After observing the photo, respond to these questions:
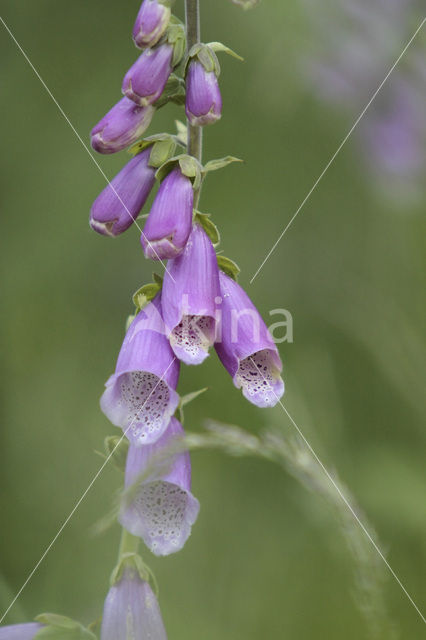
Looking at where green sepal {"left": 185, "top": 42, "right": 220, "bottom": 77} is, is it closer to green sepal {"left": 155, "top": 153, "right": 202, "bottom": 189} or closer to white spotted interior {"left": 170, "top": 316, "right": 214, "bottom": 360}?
green sepal {"left": 155, "top": 153, "right": 202, "bottom": 189}

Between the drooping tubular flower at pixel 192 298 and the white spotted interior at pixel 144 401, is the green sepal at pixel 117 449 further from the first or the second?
the drooping tubular flower at pixel 192 298

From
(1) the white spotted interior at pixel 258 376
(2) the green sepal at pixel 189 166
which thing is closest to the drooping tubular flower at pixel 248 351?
(1) the white spotted interior at pixel 258 376

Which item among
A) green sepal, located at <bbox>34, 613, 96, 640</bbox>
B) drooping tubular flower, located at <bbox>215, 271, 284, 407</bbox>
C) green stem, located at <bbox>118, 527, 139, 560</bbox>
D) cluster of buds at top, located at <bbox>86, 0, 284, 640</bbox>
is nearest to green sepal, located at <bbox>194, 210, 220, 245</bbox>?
cluster of buds at top, located at <bbox>86, 0, 284, 640</bbox>

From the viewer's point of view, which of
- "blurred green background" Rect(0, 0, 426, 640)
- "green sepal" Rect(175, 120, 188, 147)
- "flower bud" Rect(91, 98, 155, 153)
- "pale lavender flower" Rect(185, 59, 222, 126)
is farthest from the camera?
"blurred green background" Rect(0, 0, 426, 640)

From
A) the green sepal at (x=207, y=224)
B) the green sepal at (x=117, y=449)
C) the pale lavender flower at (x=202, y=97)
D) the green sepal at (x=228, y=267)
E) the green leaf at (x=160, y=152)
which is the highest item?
the pale lavender flower at (x=202, y=97)

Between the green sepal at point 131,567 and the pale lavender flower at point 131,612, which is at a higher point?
the green sepal at point 131,567

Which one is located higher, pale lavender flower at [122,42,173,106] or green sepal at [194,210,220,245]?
pale lavender flower at [122,42,173,106]

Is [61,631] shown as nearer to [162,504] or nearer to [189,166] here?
[162,504]
